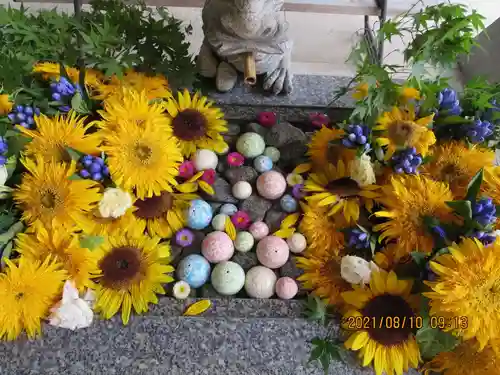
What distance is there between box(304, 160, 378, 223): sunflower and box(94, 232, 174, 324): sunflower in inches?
10.7

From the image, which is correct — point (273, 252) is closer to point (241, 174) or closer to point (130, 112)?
point (241, 174)

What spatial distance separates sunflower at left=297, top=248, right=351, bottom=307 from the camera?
828 mm

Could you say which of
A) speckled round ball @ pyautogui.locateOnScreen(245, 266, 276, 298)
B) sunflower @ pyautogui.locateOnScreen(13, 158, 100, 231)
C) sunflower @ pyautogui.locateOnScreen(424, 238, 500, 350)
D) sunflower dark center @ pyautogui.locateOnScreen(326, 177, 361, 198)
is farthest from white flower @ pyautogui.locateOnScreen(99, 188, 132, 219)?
sunflower @ pyautogui.locateOnScreen(424, 238, 500, 350)

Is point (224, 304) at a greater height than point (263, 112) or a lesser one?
lesser

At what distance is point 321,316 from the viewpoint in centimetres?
80

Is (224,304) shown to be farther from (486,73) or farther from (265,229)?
(486,73)

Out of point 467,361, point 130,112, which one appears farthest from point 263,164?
point 467,361

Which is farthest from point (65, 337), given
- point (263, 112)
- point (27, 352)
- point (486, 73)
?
point (486, 73)

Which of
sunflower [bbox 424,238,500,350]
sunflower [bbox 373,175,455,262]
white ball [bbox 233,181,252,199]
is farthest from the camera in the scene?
white ball [bbox 233,181,252,199]

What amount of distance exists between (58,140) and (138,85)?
0.61 feet

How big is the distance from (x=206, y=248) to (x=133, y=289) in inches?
5.3

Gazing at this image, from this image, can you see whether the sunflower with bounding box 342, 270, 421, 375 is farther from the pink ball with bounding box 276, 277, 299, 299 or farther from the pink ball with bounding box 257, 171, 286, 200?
the pink ball with bounding box 257, 171, 286, 200

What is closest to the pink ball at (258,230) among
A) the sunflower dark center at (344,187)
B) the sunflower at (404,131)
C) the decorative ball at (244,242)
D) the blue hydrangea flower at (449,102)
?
the decorative ball at (244,242)

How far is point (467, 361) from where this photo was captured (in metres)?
0.77
